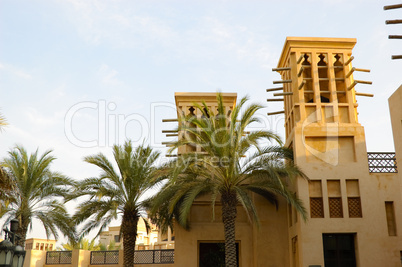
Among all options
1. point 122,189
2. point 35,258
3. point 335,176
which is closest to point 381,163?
point 335,176

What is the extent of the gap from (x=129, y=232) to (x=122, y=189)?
1.87 meters

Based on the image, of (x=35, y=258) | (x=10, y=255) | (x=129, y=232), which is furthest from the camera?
(x=35, y=258)

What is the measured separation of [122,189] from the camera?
802 inches

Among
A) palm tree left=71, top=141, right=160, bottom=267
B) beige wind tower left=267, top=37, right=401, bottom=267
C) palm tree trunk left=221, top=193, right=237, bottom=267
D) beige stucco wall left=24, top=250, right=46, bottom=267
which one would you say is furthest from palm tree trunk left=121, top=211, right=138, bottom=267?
beige stucco wall left=24, top=250, right=46, bottom=267

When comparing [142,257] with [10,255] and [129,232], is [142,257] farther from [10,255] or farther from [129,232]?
[10,255]

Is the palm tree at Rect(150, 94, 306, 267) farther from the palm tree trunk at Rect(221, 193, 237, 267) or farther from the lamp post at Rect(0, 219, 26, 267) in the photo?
the lamp post at Rect(0, 219, 26, 267)

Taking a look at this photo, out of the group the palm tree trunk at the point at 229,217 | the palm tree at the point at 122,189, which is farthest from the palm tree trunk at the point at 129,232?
the palm tree trunk at the point at 229,217

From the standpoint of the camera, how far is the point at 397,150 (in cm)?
1427

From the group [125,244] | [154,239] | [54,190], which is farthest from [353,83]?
[154,239]

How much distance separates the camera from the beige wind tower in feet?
59.5

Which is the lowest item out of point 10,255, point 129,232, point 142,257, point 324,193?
point 10,255

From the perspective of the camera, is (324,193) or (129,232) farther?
(129,232)

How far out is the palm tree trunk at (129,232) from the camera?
808 inches

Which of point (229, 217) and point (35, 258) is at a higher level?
point (229, 217)
